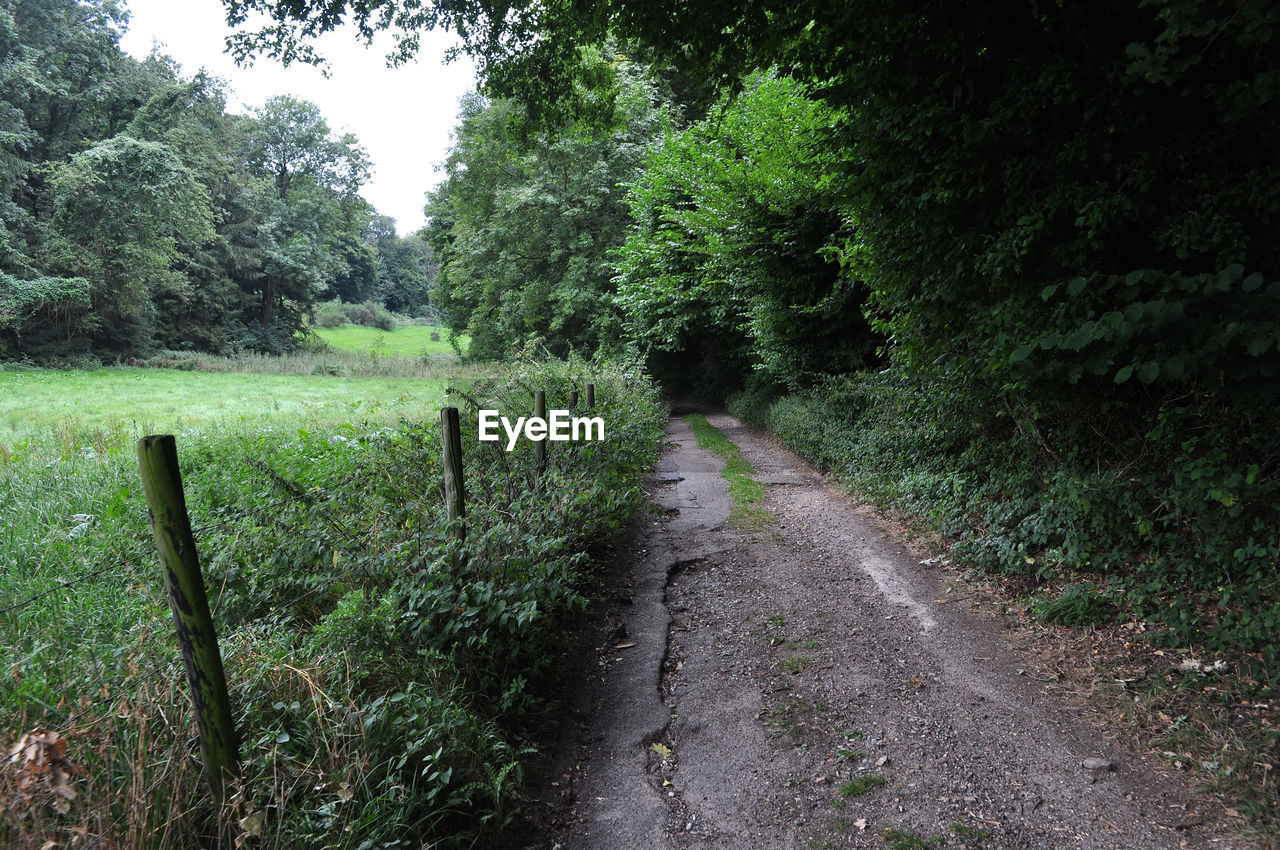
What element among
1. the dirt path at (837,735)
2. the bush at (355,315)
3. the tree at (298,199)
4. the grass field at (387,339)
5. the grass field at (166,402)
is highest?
the tree at (298,199)

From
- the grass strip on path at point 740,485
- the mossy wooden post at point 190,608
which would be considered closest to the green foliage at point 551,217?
the grass strip on path at point 740,485

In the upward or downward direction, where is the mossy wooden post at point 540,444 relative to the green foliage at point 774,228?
downward

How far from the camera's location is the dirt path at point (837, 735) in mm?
2762

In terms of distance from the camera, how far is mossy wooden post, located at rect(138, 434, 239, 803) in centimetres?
204

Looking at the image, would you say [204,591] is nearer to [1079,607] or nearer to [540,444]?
[540,444]

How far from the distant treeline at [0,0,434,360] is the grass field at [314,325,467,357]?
9626 mm

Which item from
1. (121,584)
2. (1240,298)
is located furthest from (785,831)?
(121,584)

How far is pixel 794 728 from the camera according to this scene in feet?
11.6

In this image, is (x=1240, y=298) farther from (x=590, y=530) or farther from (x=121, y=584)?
(x=121, y=584)

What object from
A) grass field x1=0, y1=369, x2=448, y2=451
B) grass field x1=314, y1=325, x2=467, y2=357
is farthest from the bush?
grass field x1=0, y1=369, x2=448, y2=451

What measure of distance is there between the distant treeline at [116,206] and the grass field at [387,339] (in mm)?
9626

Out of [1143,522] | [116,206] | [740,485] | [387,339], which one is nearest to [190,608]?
[1143,522]

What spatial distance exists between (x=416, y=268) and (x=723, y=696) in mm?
89290

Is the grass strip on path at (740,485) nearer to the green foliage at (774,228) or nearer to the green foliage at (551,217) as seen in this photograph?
the green foliage at (774,228)
